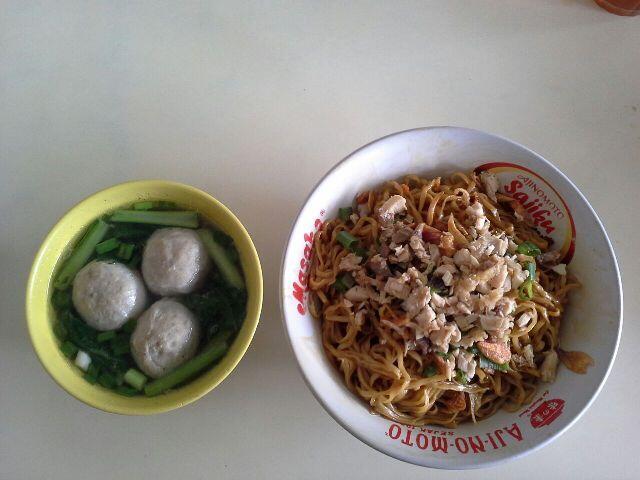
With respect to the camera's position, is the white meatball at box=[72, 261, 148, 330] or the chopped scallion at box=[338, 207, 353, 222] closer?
the white meatball at box=[72, 261, 148, 330]

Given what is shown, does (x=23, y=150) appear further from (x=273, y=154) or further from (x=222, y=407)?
(x=222, y=407)

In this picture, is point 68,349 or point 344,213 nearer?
point 68,349

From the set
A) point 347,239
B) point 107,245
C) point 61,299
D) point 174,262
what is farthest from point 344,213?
point 61,299

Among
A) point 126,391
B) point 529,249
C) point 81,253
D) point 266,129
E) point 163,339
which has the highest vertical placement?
point 266,129

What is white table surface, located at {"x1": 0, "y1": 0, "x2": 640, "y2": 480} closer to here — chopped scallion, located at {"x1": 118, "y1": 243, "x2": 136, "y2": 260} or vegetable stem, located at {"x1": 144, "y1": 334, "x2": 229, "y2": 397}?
vegetable stem, located at {"x1": 144, "y1": 334, "x2": 229, "y2": 397}

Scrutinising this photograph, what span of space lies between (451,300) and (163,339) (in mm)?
577

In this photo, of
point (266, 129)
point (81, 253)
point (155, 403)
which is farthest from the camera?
point (266, 129)

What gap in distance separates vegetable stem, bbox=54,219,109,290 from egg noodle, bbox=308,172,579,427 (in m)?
0.46

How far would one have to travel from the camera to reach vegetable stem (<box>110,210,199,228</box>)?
1026 mm

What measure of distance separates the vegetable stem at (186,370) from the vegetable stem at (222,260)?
133 mm

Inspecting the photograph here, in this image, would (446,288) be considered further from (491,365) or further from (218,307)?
(218,307)

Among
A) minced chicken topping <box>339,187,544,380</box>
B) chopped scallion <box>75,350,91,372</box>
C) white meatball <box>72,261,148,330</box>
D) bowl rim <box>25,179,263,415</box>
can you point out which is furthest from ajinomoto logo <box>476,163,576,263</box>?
chopped scallion <box>75,350,91,372</box>

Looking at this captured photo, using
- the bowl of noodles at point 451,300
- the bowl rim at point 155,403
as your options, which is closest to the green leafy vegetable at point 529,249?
the bowl of noodles at point 451,300

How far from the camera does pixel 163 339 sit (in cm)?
94
